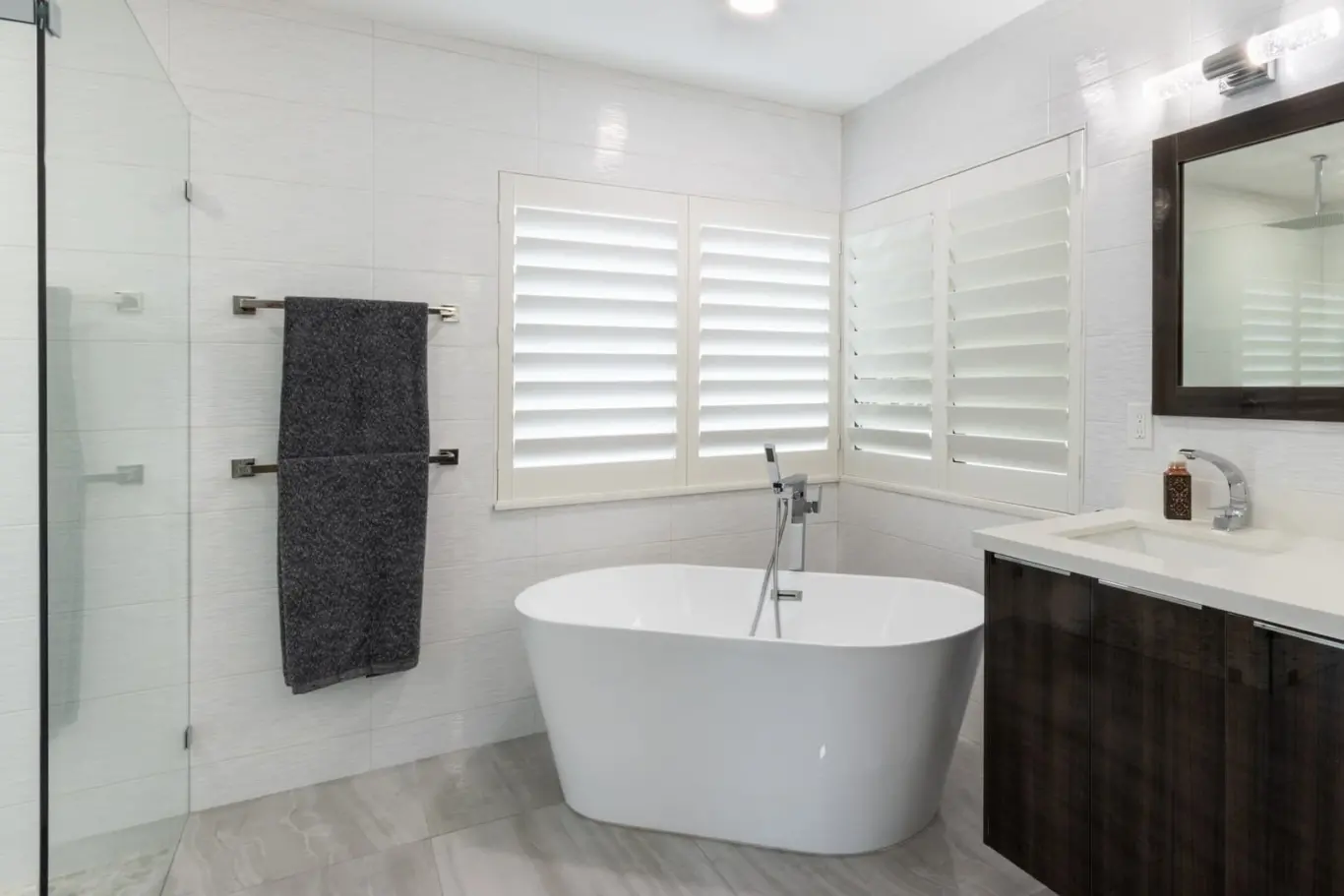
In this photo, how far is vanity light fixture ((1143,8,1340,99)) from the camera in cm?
170

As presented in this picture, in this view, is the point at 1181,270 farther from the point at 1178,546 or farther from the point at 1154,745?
the point at 1154,745

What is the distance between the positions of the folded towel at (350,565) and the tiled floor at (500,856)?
40cm

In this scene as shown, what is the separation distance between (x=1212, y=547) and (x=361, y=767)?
2550 millimetres

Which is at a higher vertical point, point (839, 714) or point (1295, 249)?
point (1295, 249)

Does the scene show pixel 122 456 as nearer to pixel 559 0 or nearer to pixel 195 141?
pixel 195 141

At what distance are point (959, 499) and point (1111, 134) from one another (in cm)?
121

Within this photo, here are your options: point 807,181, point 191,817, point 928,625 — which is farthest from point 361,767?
point 807,181

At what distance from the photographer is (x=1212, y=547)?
1843 millimetres

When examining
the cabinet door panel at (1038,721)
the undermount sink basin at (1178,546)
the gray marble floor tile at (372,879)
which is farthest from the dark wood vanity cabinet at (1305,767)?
the gray marble floor tile at (372,879)

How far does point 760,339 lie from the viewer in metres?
3.14

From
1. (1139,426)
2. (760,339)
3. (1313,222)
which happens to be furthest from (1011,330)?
(760,339)

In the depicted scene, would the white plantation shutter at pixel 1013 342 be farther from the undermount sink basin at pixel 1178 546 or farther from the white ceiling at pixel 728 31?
the white ceiling at pixel 728 31

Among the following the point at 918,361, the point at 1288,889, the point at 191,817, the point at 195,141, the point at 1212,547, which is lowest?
the point at 191,817

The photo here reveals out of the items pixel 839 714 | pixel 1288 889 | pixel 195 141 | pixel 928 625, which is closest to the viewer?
pixel 1288 889
